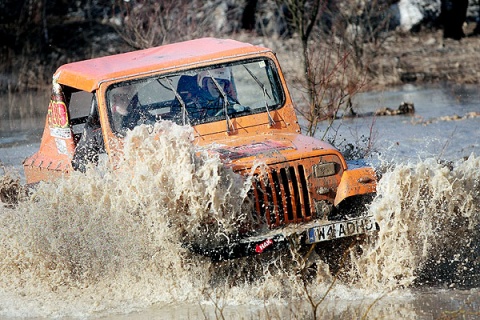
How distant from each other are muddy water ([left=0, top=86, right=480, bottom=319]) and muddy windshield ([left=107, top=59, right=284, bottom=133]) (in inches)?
25.0

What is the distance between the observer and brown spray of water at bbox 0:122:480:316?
22.2 feet

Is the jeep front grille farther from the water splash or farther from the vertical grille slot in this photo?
the water splash

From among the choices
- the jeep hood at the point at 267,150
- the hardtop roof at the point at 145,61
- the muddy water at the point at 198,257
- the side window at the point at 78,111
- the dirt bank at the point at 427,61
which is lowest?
the dirt bank at the point at 427,61

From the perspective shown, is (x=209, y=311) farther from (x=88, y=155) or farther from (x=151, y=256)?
(x=88, y=155)

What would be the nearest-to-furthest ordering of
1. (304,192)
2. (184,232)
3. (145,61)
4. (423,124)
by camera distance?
1. (184,232)
2. (304,192)
3. (145,61)
4. (423,124)

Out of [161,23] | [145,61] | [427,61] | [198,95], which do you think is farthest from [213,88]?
[427,61]

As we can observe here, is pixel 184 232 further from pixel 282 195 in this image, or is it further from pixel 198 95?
pixel 198 95

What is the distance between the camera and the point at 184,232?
6793 millimetres

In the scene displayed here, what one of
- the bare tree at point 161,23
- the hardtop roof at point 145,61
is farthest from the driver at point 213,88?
the bare tree at point 161,23

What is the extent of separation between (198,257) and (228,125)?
143 cm

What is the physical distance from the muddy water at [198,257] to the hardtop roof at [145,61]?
36.0 inches

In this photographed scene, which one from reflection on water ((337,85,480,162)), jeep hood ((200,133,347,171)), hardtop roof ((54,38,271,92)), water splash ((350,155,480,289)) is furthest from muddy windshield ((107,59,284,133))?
reflection on water ((337,85,480,162))

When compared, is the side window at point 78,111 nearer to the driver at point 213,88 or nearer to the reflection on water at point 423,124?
the driver at point 213,88

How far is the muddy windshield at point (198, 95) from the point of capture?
7832mm
